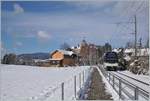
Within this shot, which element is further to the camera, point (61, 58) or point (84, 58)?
point (84, 58)

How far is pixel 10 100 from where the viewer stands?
14.7 metres

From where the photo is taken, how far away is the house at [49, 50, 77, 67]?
10519 centimetres

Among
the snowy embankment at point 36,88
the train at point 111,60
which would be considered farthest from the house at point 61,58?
the snowy embankment at point 36,88

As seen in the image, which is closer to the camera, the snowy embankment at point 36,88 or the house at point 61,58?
the snowy embankment at point 36,88

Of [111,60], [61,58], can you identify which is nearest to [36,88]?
[111,60]

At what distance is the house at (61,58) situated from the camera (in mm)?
105188

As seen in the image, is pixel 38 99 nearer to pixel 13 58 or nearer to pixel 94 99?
pixel 94 99

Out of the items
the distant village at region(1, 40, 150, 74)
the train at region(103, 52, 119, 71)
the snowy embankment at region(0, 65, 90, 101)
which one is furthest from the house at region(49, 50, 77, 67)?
the snowy embankment at region(0, 65, 90, 101)

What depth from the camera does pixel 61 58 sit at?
4215 inches

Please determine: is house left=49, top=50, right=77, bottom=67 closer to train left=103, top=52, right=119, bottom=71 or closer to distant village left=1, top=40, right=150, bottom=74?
distant village left=1, top=40, right=150, bottom=74

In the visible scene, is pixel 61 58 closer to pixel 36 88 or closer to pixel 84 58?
pixel 84 58

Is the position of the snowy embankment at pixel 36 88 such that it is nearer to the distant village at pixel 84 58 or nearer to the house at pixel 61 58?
the distant village at pixel 84 58

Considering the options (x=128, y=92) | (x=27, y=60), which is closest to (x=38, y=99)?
(x=128, y=92)

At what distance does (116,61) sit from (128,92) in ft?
141
